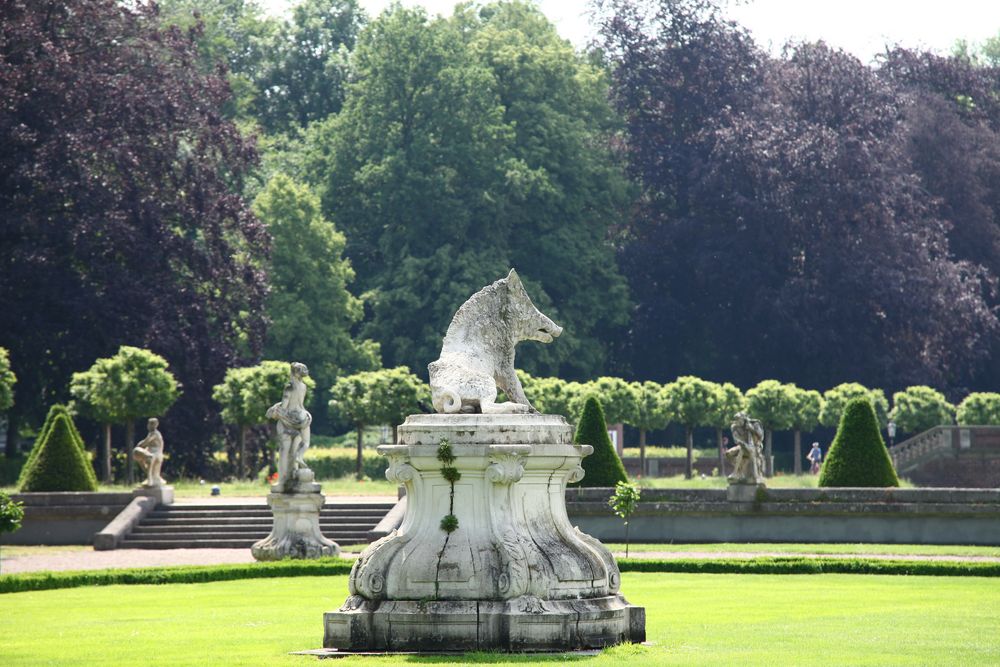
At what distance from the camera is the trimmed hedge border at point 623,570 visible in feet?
79.4

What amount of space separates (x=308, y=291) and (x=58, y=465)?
2624 cm

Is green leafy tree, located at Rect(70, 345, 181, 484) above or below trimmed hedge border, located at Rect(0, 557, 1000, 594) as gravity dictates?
above

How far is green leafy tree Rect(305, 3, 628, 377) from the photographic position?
6469 cm

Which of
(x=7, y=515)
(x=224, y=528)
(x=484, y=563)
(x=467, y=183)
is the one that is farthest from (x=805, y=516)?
(x=467, y=183)

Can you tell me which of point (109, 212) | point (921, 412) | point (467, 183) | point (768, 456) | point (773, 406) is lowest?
point (768, 456)

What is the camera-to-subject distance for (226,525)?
35.5 m

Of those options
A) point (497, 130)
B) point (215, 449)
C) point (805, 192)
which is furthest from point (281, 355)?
point (805, 192)

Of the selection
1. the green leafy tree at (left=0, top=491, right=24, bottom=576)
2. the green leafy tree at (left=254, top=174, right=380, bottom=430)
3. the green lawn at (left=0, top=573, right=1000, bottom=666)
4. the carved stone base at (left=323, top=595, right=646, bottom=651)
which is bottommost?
the green lawn at (left=0, top=573, right=1000, bottom=666)

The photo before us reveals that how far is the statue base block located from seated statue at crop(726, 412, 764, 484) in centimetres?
10

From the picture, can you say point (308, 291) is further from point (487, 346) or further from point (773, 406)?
point (487, 346)

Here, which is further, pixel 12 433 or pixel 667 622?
pixel 12 433

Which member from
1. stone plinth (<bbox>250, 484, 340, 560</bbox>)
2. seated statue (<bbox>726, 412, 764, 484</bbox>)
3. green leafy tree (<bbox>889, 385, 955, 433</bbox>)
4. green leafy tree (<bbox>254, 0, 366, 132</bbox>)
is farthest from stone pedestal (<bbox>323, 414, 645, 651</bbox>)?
green leafy tree (<bbox>254, 0, 366, 132</bbox>)

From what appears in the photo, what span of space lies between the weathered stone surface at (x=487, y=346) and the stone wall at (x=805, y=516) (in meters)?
18.1

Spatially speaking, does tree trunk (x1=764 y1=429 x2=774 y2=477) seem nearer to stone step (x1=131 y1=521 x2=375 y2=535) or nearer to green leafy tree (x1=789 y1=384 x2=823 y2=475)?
green leafy tree (x1=789 y1=384 x2=823 y2=475)
